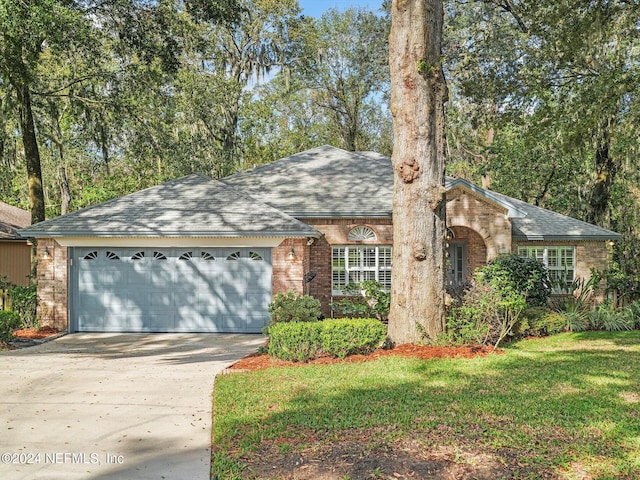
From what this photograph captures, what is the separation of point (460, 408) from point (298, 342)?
372 cm

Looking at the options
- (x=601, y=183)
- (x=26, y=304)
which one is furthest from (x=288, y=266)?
(x=601, y=183)

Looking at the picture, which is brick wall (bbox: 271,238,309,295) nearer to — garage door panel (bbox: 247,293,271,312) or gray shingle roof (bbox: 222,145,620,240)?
garage door panel (bbox: 247,293,271,312)

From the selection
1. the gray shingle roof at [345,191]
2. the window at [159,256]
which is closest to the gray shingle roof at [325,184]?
the gray shingle roof at [345,191]

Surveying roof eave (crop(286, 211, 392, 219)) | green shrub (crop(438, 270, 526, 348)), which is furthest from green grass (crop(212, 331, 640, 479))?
roof eave (crop(286, 211, 392, 219))

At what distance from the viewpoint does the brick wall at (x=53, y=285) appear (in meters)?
14.2

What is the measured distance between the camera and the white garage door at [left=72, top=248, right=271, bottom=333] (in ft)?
46.4

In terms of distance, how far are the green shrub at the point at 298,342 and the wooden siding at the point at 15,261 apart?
16.4 metres

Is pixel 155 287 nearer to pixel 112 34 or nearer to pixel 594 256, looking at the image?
pixel 112 34

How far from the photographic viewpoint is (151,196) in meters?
15.7

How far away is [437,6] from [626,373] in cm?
708

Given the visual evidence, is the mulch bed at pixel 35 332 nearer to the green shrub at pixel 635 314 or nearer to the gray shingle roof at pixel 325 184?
the gray shingle roof at pixel 325 184

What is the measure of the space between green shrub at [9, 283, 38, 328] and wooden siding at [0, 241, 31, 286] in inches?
339

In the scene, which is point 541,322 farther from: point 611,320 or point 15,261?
point 15,261

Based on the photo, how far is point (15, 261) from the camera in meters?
23.0
